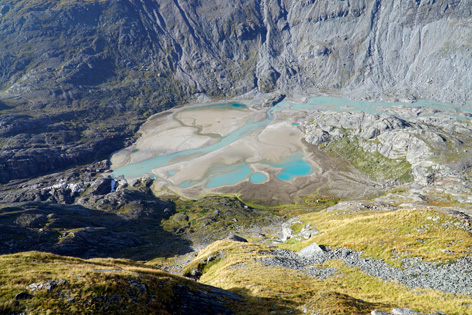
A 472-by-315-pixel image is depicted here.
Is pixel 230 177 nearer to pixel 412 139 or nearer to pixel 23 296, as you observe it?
pixel 412 139

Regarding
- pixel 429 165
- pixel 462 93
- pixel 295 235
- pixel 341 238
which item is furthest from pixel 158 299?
pixel 462 93

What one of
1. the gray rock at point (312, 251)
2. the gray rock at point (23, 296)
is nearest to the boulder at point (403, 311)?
the gray rock at point (312, 251)

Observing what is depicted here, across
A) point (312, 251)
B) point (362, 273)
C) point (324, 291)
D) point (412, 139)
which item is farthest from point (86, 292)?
point (412, 139)

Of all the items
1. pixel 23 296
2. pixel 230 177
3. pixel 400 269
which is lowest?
pixel 230 177

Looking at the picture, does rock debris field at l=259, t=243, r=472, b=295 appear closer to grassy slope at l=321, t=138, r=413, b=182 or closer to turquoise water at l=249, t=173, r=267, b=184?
turquoise water at l=249, t=173, r=267, b=184

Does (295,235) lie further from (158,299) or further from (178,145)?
(178,145)

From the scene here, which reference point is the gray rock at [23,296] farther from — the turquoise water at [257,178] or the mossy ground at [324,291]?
the turquoise water at [257,178]

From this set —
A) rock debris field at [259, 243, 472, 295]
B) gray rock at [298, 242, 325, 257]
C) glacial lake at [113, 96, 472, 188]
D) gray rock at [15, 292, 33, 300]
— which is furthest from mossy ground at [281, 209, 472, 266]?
glacial lake at [113, 96, 472, 188]
